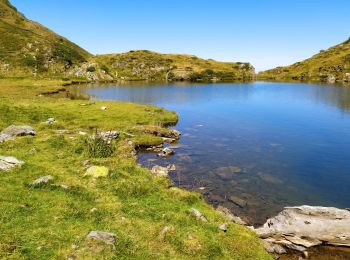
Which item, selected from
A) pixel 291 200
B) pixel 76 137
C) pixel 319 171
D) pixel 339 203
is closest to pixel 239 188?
pixel 291 200

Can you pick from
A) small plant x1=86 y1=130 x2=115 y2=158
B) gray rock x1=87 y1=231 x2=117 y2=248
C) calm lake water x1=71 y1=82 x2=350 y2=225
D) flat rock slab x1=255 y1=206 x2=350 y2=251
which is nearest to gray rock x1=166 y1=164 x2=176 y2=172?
calm lake water x1=71 y1=82 x2=350 y2=225

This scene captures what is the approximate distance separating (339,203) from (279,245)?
11083 millimetres

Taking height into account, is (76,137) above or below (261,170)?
above

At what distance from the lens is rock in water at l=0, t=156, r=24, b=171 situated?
2619 centimetres

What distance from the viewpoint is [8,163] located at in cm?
2692

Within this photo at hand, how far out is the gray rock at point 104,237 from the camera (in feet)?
58.5

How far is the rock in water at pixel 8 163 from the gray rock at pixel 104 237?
12.1 meters

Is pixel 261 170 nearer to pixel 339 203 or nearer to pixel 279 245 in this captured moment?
pixel 339 203

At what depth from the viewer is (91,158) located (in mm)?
32219

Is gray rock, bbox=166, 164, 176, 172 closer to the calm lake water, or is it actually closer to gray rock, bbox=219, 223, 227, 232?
the calm lake water

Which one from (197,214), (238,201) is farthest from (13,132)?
(238,201)

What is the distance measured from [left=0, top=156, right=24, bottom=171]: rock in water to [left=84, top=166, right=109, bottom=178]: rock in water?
230 inches

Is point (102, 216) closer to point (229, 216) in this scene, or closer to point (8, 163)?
point (229, 216)

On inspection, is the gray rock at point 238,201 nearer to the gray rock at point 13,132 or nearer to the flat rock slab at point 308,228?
the flat rock slab at point 308,228
